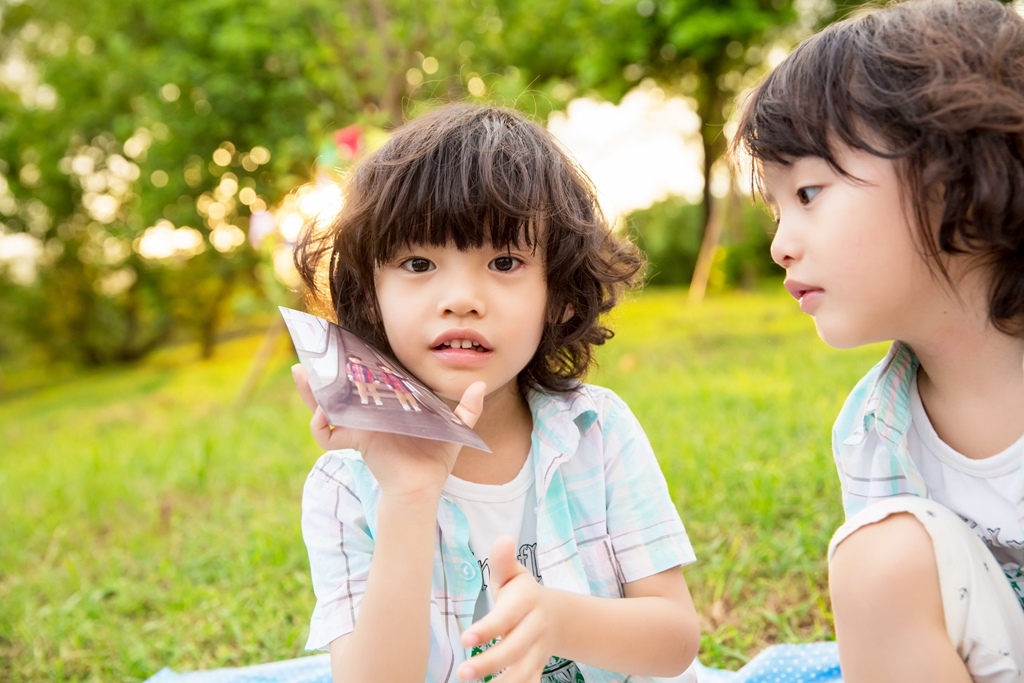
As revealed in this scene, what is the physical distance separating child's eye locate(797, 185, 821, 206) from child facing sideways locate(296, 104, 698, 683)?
33 cm

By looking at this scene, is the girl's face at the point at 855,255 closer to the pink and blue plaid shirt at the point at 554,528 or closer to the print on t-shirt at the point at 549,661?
the pink and blue plaid shirt at the point at 554,528

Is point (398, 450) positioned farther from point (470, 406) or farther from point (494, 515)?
point (494, 515)

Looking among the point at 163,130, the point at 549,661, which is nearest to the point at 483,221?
the point at 549,661

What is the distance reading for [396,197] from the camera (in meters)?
1.25

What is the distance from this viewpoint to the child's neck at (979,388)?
1.14 meters

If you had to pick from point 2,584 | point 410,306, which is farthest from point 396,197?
point 2,584

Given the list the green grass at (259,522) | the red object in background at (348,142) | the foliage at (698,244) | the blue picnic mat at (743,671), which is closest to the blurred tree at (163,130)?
the red object in background at (348,142)

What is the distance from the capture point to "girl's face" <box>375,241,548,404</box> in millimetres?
1182

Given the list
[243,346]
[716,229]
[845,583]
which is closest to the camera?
[845,583]

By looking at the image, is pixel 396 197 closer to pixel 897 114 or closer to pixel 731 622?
pixel 897 114

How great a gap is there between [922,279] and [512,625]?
65 centimetres

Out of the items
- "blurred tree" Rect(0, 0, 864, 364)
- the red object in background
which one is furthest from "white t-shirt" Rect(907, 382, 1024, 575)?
"blurred tree" Rect(0, 0, 864, 364)

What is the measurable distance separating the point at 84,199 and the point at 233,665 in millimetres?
12113

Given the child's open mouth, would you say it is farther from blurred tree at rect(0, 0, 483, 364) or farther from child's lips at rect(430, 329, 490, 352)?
blurred tree at rect(0, 0, 483, 364)
